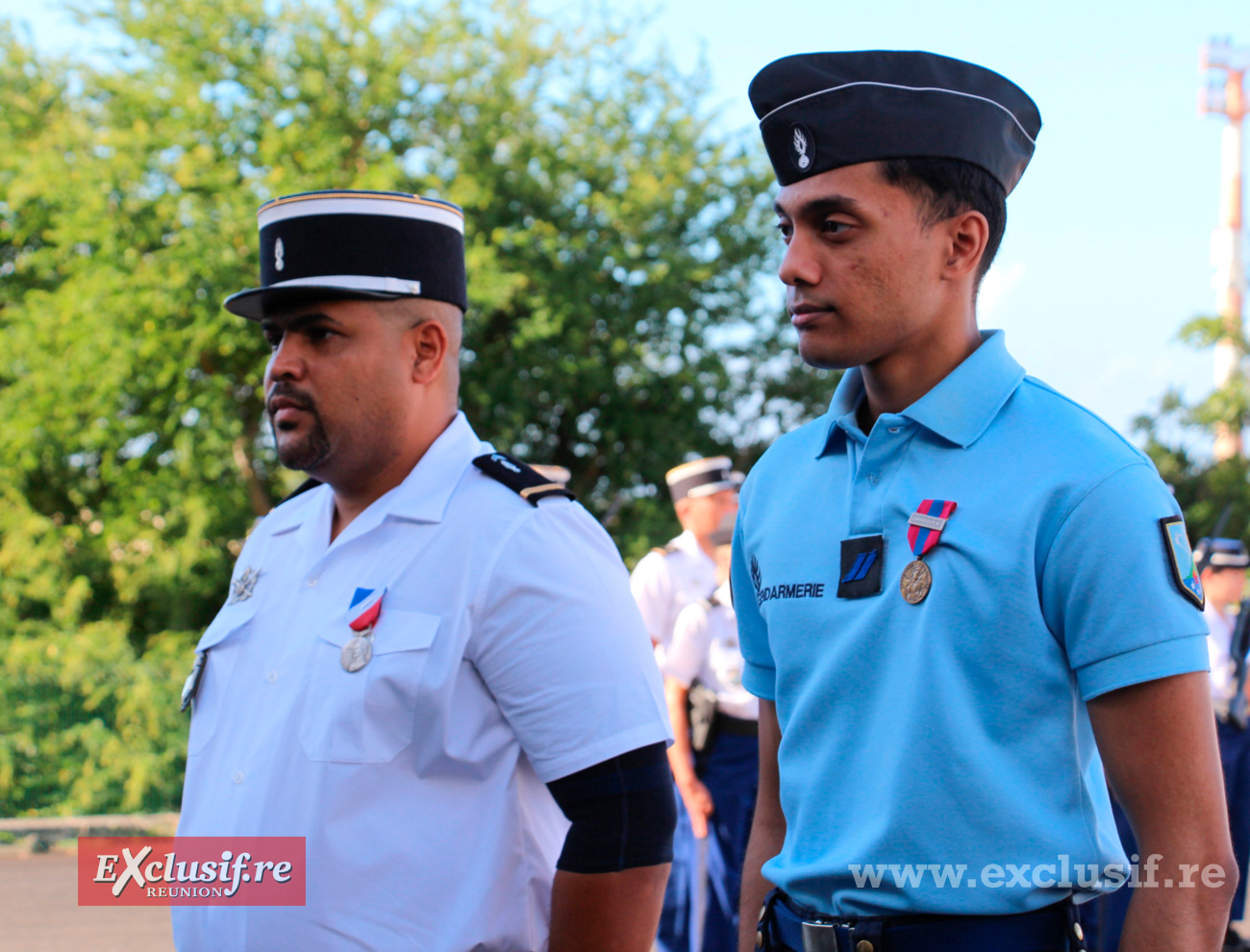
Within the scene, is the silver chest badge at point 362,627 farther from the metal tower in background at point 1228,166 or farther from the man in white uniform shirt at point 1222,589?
the metal tower in background at point 1228,166

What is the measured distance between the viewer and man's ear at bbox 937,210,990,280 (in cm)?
178

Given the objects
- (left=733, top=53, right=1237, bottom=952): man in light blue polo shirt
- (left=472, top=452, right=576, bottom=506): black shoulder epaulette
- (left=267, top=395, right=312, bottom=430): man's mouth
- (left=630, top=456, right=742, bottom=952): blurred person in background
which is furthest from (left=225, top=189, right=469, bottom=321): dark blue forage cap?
(left=630, top=456, right=742, bottom=952): blurred person in background

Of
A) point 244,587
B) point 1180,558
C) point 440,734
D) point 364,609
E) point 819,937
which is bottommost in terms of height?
point 819,937

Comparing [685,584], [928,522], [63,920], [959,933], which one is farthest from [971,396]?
[63,920]

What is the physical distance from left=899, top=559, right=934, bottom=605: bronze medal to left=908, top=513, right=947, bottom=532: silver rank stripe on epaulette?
0.15 feet

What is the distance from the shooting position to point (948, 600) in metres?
1.60

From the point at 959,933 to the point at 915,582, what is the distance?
0.44 meters

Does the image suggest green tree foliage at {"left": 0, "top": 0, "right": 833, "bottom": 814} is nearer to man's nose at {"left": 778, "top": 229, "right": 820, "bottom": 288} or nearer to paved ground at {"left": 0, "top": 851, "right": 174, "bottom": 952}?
paved ground at {"left": 0, "top": 851, "right": 174, "bottom": 952}

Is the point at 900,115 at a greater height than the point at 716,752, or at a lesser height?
greater

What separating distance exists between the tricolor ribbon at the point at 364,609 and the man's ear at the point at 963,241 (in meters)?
1.11

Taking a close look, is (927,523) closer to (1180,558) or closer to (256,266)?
(1180,558)

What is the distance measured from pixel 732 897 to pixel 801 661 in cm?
440

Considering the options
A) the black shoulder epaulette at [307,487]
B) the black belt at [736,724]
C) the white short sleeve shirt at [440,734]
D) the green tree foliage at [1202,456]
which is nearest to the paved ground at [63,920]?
the black belt at [736,724]

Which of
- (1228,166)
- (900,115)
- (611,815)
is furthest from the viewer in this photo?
(1228,166)
